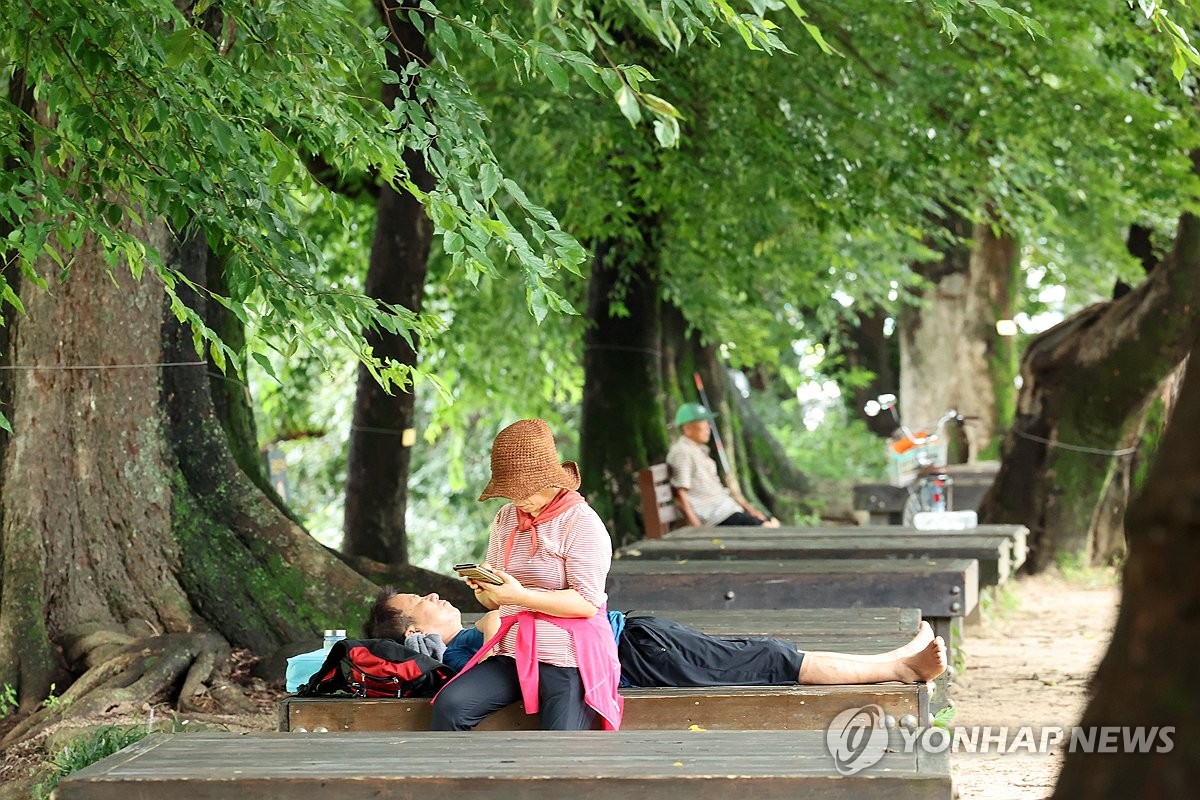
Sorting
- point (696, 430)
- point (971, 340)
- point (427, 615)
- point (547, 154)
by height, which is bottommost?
point (427, 615)

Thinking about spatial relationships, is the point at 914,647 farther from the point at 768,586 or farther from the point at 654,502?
the point at 654,502

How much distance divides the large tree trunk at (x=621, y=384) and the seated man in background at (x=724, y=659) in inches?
320

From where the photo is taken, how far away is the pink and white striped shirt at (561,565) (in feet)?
15.2

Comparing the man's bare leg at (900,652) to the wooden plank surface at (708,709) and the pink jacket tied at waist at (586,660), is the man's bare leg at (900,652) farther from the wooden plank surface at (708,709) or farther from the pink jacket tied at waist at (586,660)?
the pink jacket tied at waist at (586,660)

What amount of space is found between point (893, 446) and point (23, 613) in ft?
25.6

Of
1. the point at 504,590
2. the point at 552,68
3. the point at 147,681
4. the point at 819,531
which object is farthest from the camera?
the point at 819,531

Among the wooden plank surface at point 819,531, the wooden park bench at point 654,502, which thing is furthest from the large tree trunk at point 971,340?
the wooden plank surface at point 819,531

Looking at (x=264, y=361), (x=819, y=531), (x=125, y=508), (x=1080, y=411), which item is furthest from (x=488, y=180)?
(x=1080, y=411)

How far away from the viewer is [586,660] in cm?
462

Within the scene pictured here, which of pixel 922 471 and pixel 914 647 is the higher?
pixel 922 471

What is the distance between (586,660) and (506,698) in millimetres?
273

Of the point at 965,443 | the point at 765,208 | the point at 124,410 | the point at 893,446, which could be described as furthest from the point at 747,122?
the point at 965,443

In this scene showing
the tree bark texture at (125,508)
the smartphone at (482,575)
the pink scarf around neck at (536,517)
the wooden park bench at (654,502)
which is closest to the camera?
the smartphone at (482,575)

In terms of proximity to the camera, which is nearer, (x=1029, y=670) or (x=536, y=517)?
(x=536, y=517)
